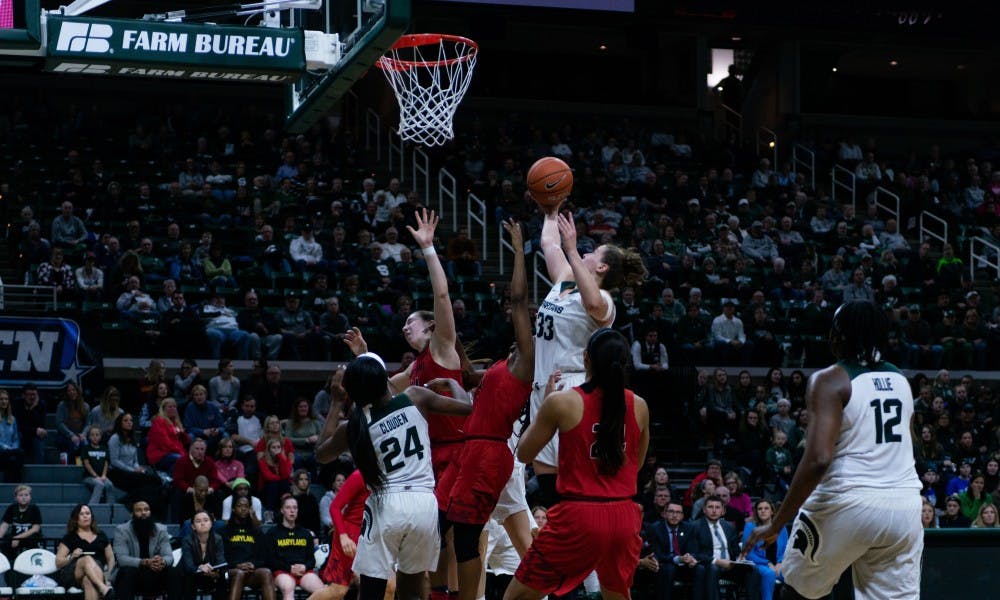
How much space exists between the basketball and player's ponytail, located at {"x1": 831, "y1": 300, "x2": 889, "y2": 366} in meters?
2.38

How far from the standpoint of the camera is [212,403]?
52.8 ft

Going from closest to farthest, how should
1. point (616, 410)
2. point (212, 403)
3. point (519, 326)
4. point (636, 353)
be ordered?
point (616, 410)
point (519, 326)
point (212, 403)
point (636, 353)

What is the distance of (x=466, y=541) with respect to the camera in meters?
7.97

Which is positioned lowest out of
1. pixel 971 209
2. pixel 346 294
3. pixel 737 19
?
pixel 346 294

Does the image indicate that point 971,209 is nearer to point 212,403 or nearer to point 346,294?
point 346,294

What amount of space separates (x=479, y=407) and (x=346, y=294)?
431 inches

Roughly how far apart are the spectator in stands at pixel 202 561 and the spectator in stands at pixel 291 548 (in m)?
0.50

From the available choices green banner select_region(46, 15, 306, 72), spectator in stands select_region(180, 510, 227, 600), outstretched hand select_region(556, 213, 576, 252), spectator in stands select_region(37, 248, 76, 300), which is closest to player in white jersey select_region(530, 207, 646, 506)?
outstretched hand select_region(556, 213, 576, 252)

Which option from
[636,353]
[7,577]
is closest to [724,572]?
[636,353]

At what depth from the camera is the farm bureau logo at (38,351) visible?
1655 cm

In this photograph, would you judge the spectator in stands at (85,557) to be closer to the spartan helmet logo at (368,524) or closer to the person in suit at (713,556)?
the person in suit at (713,556)

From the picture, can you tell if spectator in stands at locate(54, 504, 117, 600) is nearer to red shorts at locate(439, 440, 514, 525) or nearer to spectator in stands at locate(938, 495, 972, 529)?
red shorts at locate(439, 440, 514, 525)

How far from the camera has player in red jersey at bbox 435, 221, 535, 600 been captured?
26.0 ft

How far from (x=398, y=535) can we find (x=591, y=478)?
1219 millimetres
